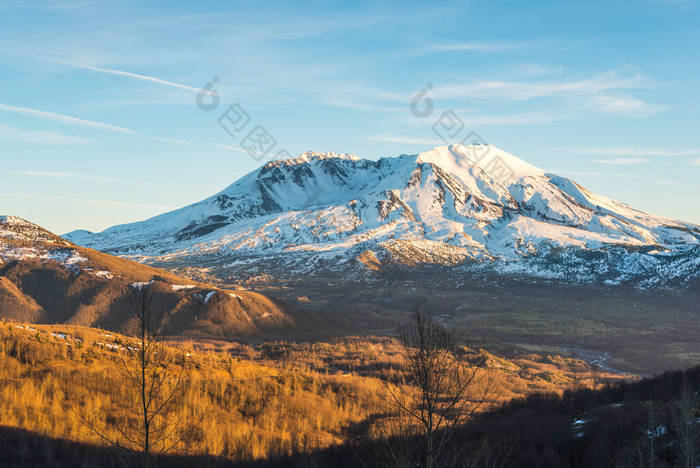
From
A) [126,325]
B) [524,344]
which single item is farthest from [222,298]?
[524,344]

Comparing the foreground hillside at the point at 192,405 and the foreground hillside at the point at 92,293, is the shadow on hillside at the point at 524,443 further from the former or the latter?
the foreground hillside at the point at 92,293

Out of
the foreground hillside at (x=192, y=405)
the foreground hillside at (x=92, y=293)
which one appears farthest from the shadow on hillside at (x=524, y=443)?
the foreground hillside at (x=92, y=293)

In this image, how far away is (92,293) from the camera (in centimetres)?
5153

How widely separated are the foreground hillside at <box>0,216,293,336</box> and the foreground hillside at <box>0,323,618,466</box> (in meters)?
23.0

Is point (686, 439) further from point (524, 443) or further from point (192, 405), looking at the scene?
point (192, 405)

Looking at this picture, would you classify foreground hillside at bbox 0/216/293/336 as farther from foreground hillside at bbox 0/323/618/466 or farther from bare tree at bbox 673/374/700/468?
bare tree at bbox 673/374/700/468

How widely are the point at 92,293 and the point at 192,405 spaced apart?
36698 mm

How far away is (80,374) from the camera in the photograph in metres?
20.0

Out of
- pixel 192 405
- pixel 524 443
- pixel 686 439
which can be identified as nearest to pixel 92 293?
pixel 192 405

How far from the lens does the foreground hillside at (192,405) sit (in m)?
15.9

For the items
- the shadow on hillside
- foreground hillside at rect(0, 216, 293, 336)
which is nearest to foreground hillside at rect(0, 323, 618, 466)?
the shadow on hillside

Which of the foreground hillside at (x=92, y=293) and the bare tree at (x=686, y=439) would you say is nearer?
the bare tree at (x=686, y=439)

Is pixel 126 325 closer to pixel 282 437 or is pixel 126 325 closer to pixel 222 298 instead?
pixel 222 298

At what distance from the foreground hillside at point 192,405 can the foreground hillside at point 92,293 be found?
75.6 ft
